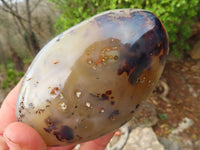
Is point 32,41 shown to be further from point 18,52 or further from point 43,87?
point 43,87

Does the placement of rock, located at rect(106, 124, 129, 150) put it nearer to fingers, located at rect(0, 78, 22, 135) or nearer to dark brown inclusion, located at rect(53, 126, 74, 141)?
fingers, located at rect(0, 78, 22, 135)

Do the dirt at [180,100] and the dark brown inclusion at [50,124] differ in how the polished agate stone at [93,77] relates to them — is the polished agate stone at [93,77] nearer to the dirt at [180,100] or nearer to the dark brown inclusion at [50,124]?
the dark brown inclusion at [50,124]

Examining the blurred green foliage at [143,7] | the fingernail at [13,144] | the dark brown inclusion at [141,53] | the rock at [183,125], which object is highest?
the dark brown inclusion at [141,53]

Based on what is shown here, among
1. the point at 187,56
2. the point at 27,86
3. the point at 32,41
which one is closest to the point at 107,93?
the point at 27,86

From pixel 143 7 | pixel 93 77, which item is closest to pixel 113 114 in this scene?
pixel 93 77

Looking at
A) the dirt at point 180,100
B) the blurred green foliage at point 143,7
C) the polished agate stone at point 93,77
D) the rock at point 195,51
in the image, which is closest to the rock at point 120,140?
the dirt at point 180,100

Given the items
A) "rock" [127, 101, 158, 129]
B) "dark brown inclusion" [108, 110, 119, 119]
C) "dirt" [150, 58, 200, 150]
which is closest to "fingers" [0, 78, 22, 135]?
"dark brown inclusion" [108, 110, 119, 119]
